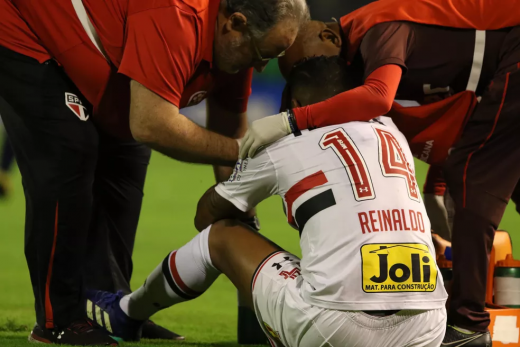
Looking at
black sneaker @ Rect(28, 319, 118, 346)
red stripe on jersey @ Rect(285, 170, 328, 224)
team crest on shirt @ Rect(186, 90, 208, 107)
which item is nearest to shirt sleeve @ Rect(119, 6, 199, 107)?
team crest on shirt @ Rect(186, 90, 208, 107)

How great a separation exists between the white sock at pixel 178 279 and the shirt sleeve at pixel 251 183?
206 millimetres

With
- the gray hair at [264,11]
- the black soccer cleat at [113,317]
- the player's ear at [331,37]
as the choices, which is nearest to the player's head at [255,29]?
the gray hair at [264,11]

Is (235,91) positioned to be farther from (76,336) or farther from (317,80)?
(76,336)

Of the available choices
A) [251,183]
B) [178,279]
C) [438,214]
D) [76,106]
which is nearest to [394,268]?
[251,183]

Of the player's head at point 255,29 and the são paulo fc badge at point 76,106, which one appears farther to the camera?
the são paulo fc badge at point 76,106

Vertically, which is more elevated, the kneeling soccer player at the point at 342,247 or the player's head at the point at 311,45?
the player's head at the point at 311,45

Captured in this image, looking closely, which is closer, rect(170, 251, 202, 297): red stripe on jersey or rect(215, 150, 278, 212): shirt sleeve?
rect(215, 150, 278, 212): shirt sleeve

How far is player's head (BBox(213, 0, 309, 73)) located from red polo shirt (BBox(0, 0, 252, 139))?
46 mm

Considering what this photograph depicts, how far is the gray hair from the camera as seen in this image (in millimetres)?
2537

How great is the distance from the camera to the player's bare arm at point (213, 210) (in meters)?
2.52

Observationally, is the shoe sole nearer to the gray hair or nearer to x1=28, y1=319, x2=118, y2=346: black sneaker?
x1=28, y1=319, x2=118, y2=346: black sneaker

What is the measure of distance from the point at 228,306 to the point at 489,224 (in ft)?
5.30

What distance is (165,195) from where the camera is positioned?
7895mm

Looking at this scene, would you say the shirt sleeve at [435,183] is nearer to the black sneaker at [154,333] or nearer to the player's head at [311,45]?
the player's head at [311,45]
